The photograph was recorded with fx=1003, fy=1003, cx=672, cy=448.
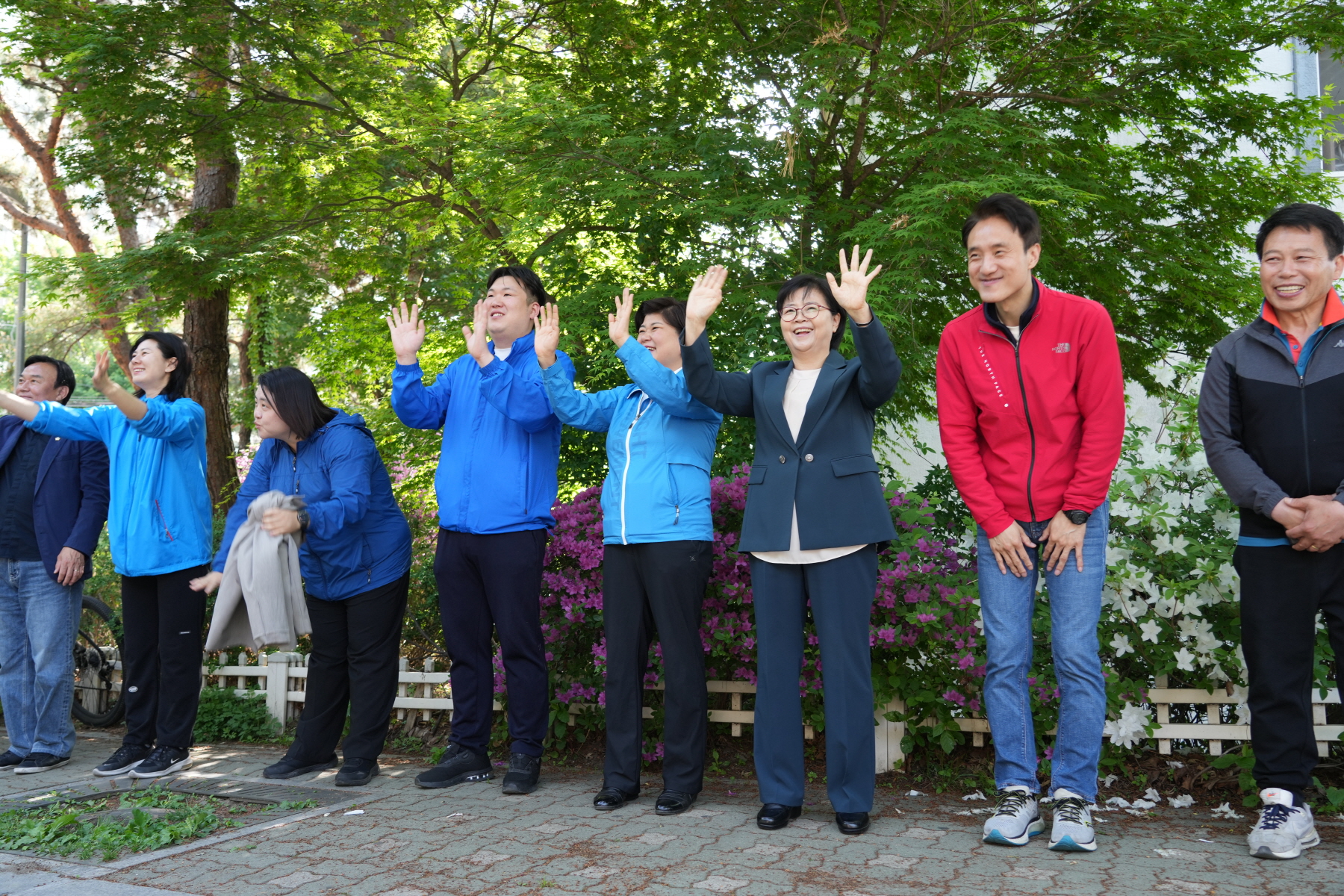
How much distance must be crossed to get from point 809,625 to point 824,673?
0.76 meters

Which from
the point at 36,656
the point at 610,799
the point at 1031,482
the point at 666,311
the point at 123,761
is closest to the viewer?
the point at 1031,482

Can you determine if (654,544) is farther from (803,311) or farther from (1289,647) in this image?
(1289,647)

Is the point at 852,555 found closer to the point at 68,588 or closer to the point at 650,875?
the point at 650,875

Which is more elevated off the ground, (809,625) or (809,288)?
(809,288)

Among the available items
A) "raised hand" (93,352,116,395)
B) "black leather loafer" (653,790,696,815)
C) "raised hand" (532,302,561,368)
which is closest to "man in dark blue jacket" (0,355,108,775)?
"raised hand" (93,352,116,395)

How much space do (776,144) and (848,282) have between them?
12.4 feet

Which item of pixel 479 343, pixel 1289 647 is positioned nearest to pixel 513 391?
pixel 479 343

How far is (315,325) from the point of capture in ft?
34.3

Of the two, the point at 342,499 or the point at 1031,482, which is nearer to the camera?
the point at 1031,482

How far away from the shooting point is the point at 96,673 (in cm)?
667

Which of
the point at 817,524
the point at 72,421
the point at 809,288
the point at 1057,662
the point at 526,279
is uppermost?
the point at 526,279

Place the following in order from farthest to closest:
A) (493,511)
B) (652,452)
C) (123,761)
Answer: (123,761), (493,511), (652,452)

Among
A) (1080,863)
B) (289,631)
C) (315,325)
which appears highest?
(315,325)

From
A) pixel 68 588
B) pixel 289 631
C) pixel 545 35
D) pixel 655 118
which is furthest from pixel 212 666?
pixel 545 35
